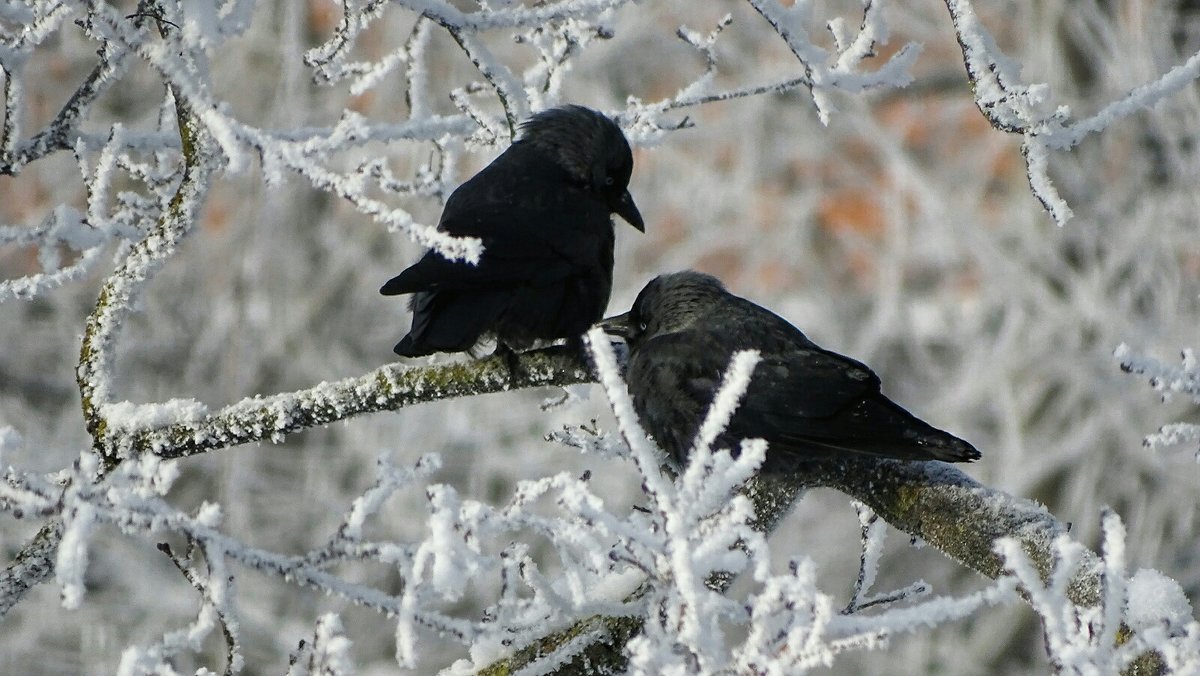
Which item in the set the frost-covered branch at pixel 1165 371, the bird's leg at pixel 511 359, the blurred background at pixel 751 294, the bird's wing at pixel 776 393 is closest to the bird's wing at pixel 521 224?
the bird's leg at pixel 511 359

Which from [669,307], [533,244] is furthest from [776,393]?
[533,244]

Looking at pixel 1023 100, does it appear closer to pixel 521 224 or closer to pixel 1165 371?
pixel 1165 371

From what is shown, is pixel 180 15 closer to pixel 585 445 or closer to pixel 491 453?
pixel 585 445

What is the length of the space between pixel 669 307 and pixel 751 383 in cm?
48

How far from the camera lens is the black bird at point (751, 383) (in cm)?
297

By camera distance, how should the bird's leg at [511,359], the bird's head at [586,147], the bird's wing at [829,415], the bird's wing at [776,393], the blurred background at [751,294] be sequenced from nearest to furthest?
1. the bird's wing at [829,415]
2. the bird's wing at [776,393]
3. the bird's leg at [511,359]
4. the bird's head at [586,147]
5. the blurred background at [751,294]

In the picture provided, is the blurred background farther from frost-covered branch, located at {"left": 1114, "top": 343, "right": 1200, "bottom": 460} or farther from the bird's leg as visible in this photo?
frost-covered branch, located at {"left": 1114, "top": 343, "right": 1200, "bottom": 460}

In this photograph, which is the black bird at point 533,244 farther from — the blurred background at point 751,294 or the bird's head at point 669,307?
the blurred background at point 751,294

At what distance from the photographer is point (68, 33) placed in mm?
7020

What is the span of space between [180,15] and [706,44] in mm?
1559

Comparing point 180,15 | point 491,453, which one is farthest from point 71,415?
point 180,15

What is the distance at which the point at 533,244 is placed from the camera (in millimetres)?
3674

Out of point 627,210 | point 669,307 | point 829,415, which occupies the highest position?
point 627,210

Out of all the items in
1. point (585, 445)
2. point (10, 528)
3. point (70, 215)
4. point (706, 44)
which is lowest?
point (585, 445)
